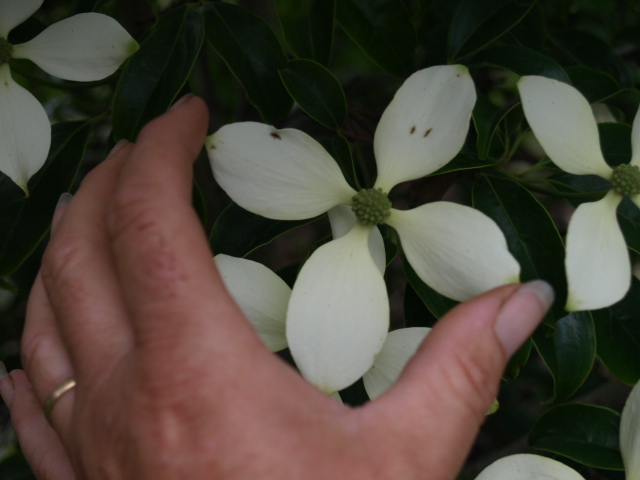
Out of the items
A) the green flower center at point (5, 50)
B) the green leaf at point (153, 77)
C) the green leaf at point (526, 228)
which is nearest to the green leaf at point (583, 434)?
the green leaf at point (526, 228)

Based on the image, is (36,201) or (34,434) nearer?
(34,434)

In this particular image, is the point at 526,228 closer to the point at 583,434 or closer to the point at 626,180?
the point at 626,180

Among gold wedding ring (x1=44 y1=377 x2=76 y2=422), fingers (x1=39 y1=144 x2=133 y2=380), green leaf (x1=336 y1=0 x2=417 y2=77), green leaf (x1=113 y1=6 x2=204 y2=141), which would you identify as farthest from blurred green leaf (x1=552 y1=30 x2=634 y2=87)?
gold wedding ring (x1=44 y1=377 x2=76 y2=422)

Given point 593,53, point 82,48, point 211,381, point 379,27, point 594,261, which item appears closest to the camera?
point 211,381

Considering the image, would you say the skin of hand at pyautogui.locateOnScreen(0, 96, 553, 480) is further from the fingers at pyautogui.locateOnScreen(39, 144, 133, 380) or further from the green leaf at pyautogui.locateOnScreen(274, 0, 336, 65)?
the green leaf at pyautogui.locateOnScreen(274, 0, 336, 65)

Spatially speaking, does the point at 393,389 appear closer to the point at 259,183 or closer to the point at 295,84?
the point at 259,183

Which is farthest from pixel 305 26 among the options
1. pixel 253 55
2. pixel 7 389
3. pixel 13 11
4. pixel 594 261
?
pixel 7 389

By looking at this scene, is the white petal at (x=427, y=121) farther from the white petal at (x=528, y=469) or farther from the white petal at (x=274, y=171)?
the white petal at (x=528, y=469)

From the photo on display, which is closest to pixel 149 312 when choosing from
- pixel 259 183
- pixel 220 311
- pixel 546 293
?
pixel 220 311

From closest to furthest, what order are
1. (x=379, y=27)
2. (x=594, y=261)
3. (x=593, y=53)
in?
(x=594, y=261)
(x=379, y=27)
(x=593, y=53)
